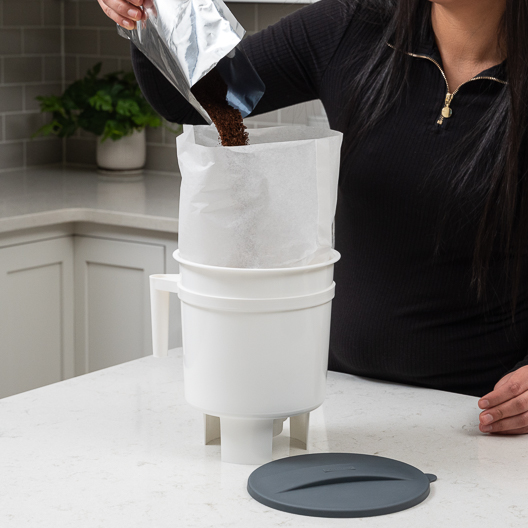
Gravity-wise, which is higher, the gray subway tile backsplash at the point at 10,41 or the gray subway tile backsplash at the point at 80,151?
the gray subway tile backsplash at the point at 10,41

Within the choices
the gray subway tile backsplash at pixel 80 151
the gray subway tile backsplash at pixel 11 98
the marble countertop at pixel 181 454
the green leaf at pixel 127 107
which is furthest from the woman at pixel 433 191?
the gray subway tile backsplash at pixel 80 151

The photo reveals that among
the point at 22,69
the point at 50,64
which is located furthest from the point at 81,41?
the point at 22,69

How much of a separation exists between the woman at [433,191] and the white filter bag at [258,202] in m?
0.39

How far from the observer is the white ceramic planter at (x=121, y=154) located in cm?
262

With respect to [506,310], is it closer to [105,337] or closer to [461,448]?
[461,448]

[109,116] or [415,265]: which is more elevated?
[109,116]

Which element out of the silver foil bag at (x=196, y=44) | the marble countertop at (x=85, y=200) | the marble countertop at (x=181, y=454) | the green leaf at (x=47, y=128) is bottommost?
the marble countertop at (x=181, y=454)

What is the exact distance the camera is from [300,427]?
0.87 metres

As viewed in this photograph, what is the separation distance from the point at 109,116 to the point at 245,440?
1.90 metres

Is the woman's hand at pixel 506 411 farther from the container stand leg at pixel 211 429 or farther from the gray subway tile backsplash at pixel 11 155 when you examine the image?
the gray subway tile backsplash at pixel 11 155

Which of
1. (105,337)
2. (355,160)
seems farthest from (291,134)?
(105,337)

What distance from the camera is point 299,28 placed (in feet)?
4.21

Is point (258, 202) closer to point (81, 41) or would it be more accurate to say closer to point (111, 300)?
point (111, 300)

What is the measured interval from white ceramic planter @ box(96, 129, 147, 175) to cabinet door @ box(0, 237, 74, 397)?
529 millimetres
